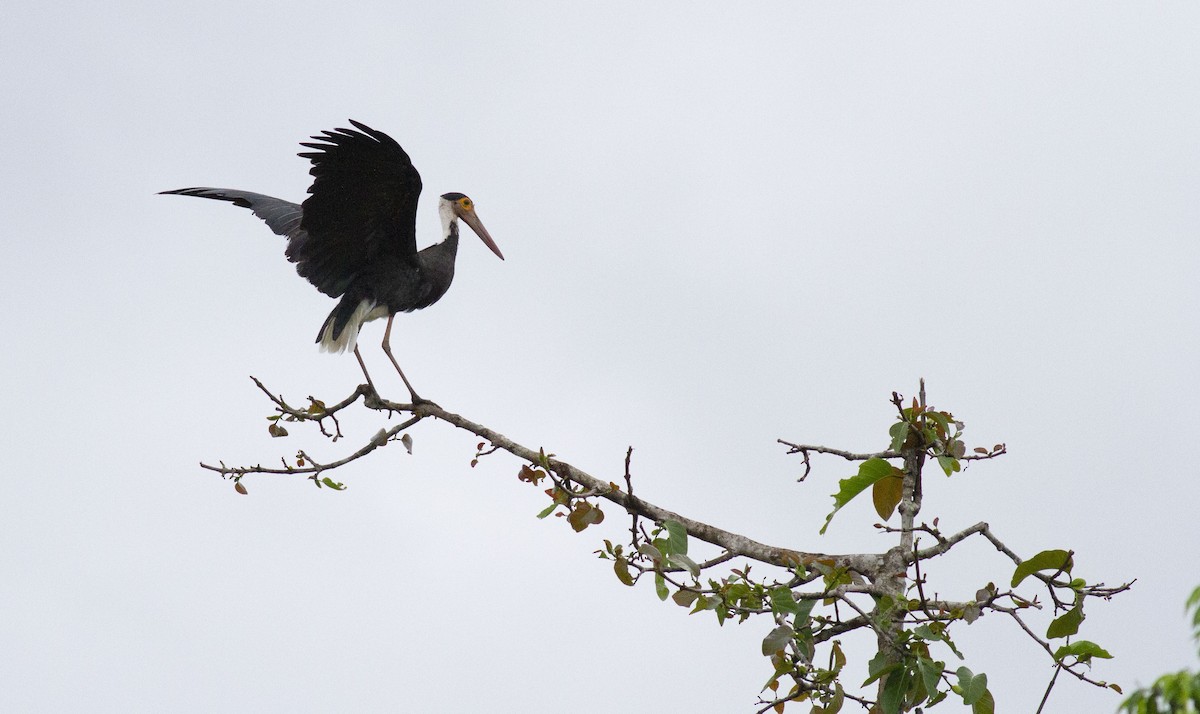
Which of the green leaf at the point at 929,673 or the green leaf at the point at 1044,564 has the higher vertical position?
the green leaf at the point at 1044,564

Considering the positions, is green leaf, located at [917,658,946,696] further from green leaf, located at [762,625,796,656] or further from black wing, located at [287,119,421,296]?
black wing, located at [287,119,421,296]

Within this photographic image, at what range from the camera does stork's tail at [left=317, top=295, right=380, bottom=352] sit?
22.1ft

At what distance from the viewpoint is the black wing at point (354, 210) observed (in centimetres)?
601

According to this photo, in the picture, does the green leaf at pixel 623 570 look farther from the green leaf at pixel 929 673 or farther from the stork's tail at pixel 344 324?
the stork's tail at pixel 344 324

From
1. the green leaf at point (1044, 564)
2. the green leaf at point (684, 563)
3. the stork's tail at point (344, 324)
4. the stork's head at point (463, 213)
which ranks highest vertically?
the stork's head at point (463, 213)

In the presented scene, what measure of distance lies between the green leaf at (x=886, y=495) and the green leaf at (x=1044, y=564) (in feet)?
1.39

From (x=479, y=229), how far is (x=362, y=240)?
1621 mm

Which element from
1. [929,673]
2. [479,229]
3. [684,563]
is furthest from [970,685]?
[479,229]

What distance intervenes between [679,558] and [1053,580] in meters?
1.02

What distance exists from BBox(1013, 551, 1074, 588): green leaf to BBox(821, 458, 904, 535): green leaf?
468 millimetres

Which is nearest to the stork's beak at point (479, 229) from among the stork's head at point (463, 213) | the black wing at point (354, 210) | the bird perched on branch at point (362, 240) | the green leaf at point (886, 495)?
the stork's head at point (463, 213)

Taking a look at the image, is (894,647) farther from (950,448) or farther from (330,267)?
(330,267)

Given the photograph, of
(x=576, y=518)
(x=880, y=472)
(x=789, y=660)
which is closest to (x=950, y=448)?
(x=880, y=472)

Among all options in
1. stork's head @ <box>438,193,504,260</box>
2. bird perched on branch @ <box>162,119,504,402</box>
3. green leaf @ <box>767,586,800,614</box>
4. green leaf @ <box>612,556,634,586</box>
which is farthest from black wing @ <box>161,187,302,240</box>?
green leaf @ <box>767,586,800,614</box>
